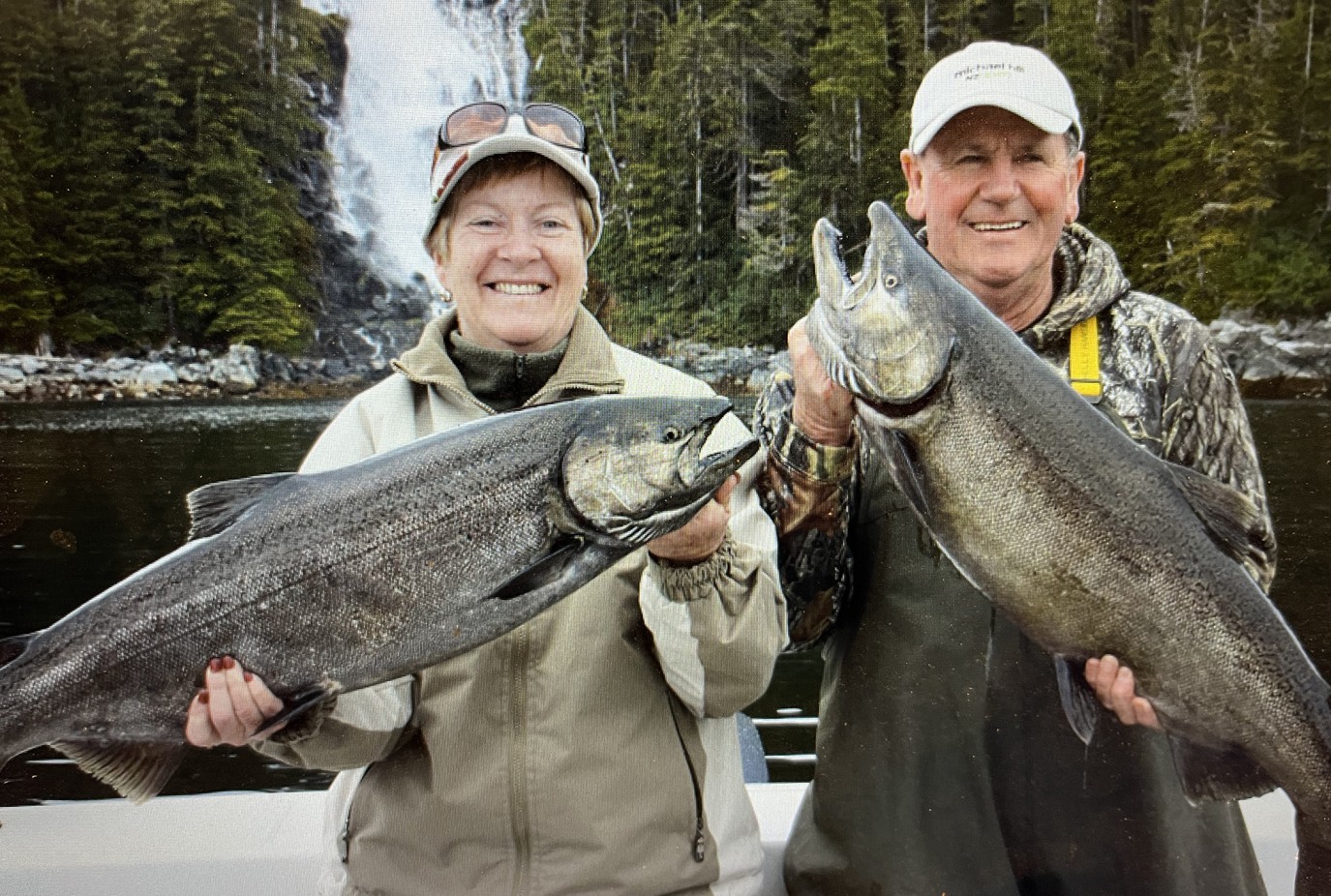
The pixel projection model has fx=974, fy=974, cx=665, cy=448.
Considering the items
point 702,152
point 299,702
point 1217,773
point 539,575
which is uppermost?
point 702,152

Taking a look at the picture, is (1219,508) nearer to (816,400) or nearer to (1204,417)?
(1204,417)

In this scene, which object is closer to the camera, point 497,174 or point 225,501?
point 225,501

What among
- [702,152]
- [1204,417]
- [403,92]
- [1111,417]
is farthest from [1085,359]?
[403,92]

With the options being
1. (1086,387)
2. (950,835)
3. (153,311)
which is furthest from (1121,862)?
(153,311)

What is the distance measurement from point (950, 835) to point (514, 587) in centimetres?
129

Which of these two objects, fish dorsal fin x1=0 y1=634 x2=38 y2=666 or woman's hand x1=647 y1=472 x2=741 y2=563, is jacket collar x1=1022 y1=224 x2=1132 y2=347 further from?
fish dorsal fin x1=0 y1=634 x2=38 y2=666

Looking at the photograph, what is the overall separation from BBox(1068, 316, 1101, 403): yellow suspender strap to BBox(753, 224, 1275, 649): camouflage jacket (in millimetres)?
16

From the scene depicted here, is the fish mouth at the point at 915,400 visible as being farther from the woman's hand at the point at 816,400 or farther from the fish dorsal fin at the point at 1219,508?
the fish dorsal fin at the point at 1219,508

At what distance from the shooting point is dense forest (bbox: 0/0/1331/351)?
3341 centimetres

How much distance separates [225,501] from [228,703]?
36 cm

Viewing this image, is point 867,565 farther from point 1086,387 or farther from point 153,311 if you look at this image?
point 153,311

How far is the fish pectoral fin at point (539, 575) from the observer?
170cm

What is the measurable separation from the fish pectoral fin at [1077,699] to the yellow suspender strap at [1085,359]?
2.18 ft

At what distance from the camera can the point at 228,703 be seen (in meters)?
1.71
